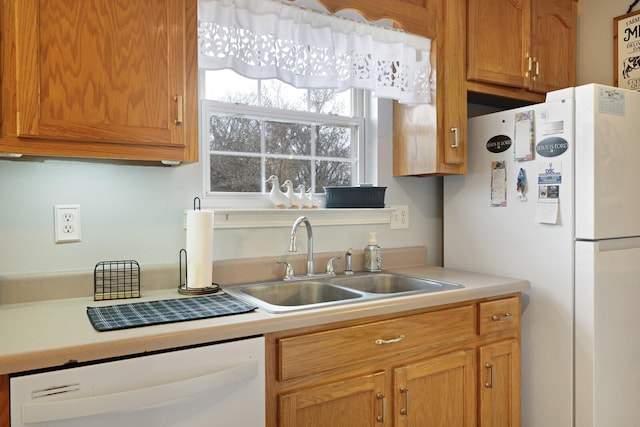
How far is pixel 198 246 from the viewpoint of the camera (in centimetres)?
161

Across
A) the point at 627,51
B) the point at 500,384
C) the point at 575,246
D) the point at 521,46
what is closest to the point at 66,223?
the point at 500,384

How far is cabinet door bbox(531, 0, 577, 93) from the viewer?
2.28 m

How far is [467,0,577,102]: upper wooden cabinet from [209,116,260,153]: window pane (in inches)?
41.3

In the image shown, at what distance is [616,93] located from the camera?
181cm

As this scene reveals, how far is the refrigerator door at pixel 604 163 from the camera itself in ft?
5.69

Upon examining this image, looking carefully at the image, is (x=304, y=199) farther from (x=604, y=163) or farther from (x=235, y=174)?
(x=604, y=163)

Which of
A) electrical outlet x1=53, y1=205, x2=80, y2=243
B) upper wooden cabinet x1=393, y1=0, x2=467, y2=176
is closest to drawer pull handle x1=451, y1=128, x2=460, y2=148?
upper wooden cabinet x1=393, y1=0, x2=467, y2=176

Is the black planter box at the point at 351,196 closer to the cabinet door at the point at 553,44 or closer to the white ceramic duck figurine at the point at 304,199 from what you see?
the white ceramic duck figurine at the point at 304,199

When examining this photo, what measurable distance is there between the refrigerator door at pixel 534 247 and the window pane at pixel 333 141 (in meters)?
0.61

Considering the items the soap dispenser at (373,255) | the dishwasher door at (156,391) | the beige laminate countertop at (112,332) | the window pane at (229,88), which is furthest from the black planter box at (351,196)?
the dishwasher door at (156,391)

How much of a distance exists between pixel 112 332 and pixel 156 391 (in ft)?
0.62

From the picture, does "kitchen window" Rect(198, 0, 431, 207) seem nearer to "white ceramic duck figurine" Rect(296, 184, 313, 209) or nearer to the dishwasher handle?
"white ceramic duck figurine" Rect(296, 184, 313, 209)

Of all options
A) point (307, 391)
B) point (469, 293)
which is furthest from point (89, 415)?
point (469, 293)

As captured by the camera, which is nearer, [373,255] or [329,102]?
[373,255]
